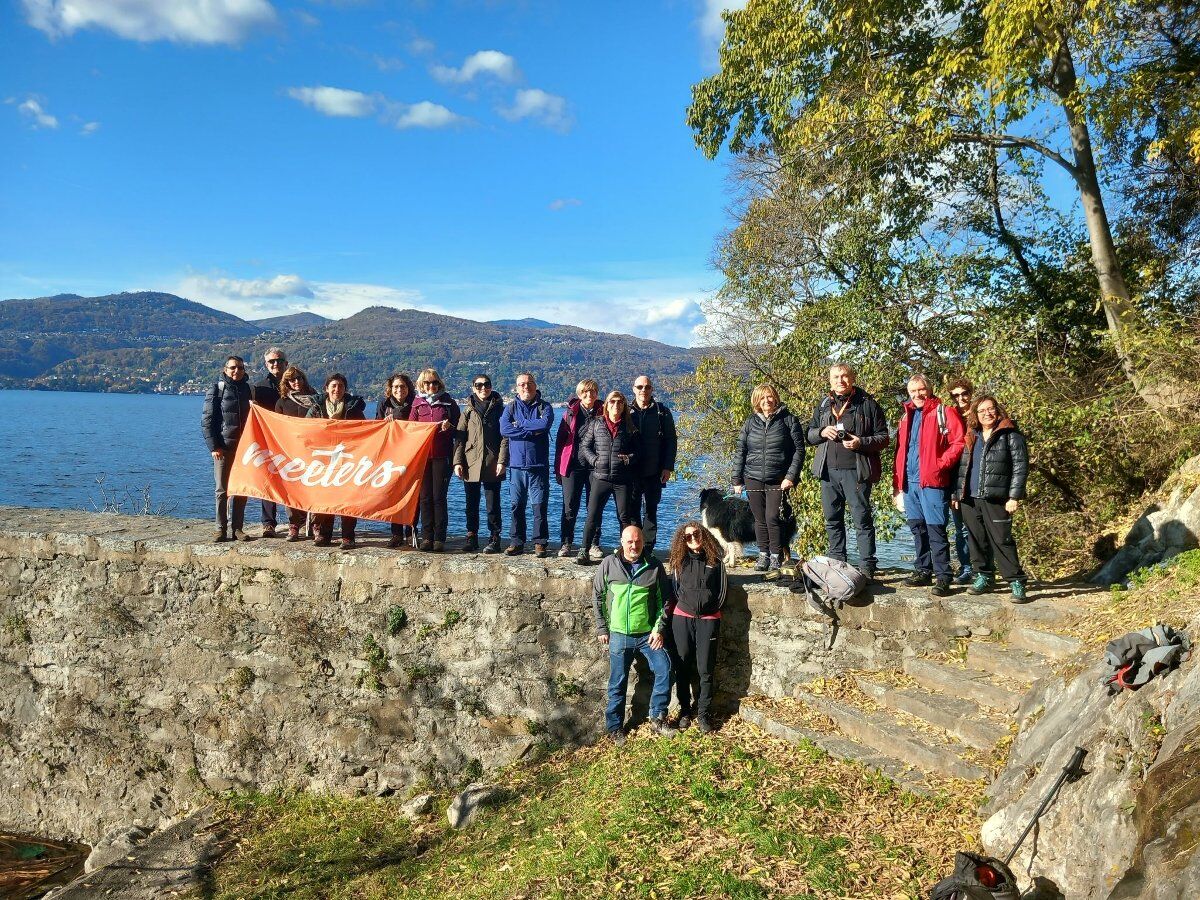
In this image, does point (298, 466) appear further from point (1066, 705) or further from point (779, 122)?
point (779, 122)

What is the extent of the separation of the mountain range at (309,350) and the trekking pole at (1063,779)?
70.1m

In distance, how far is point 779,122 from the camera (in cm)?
1200

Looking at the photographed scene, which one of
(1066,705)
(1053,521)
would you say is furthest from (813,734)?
(1053,521)

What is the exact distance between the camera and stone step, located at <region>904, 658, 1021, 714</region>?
5355mm

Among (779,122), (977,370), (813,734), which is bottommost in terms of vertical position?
(813,734)

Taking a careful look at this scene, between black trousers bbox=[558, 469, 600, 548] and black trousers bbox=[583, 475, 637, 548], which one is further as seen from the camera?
black trousers bbox=[558, 469, 600, 548]

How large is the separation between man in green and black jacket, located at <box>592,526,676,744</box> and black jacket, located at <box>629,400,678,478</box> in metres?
1.05

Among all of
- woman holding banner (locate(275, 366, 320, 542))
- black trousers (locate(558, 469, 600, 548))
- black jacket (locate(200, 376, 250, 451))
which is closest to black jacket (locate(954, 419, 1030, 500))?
black trousers (locate(558, 469, 600, 548))

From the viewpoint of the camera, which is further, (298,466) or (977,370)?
(977,370)

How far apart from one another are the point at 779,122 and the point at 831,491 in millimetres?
7658

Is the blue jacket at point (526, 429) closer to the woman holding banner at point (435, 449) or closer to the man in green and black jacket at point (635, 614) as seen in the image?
the woman holding banner at point (435, 449)

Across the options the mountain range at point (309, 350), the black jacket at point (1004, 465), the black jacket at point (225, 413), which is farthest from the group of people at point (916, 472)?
the mountain range at point (309, 350)

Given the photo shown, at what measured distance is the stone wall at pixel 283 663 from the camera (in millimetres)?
7039

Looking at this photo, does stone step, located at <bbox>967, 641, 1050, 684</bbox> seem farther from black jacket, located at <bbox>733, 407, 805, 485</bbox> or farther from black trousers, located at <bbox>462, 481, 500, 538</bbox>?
black trousers, located at <bbox>462, 481, 500, 538</bbox>
